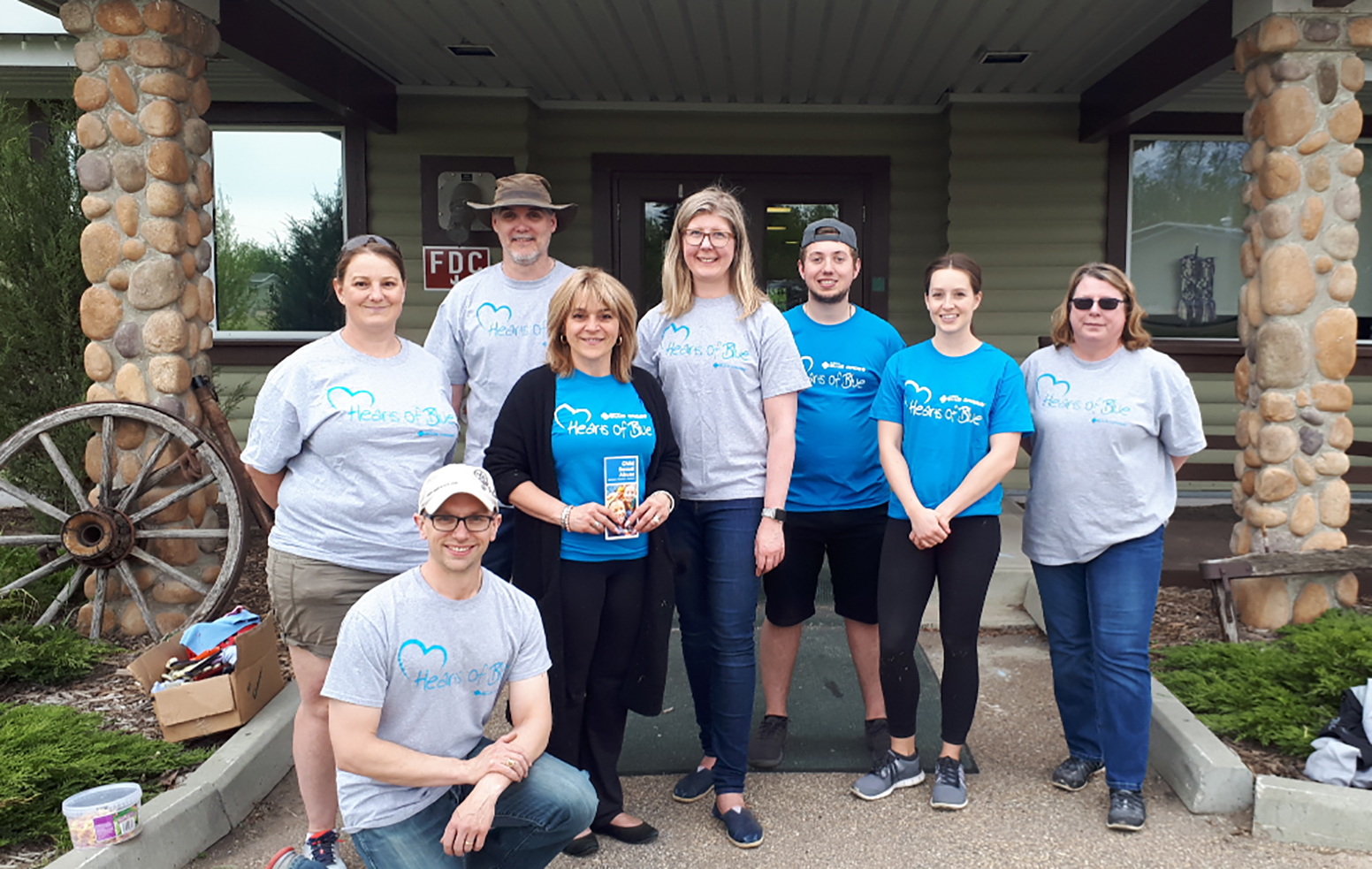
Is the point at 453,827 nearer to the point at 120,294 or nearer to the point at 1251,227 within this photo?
the point at 120,294

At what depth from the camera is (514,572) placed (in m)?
2.65

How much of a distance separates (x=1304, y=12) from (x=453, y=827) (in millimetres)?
4369

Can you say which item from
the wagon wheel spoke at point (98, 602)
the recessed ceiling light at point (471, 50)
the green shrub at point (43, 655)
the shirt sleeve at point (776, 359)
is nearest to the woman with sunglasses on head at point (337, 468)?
the shirt sleeve at point (776, 359)

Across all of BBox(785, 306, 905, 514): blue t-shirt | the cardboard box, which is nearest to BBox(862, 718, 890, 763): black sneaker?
BBox(785, 306, 905, 514): blue t-shirt

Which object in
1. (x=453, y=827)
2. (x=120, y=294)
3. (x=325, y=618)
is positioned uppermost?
(x=120, y=294)

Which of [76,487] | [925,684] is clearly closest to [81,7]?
[76,487]

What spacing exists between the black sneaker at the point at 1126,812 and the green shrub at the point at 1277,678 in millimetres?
618

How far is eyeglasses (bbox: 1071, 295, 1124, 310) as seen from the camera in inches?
110

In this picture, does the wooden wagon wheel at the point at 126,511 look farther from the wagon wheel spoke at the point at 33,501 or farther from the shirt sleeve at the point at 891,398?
the shirt sleeve at the point at 891,398

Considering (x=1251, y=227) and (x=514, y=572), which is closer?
(x=514, y=572)

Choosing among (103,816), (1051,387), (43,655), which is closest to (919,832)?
(1051,387)

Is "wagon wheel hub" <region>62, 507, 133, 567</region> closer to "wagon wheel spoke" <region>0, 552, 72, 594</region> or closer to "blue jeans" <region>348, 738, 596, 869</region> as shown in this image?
"wagon wheel spoke" <region>0, 552, 72, 594</region>

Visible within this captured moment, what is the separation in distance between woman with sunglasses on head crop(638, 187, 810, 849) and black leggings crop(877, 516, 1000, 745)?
40 centimetres

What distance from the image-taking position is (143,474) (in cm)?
394
